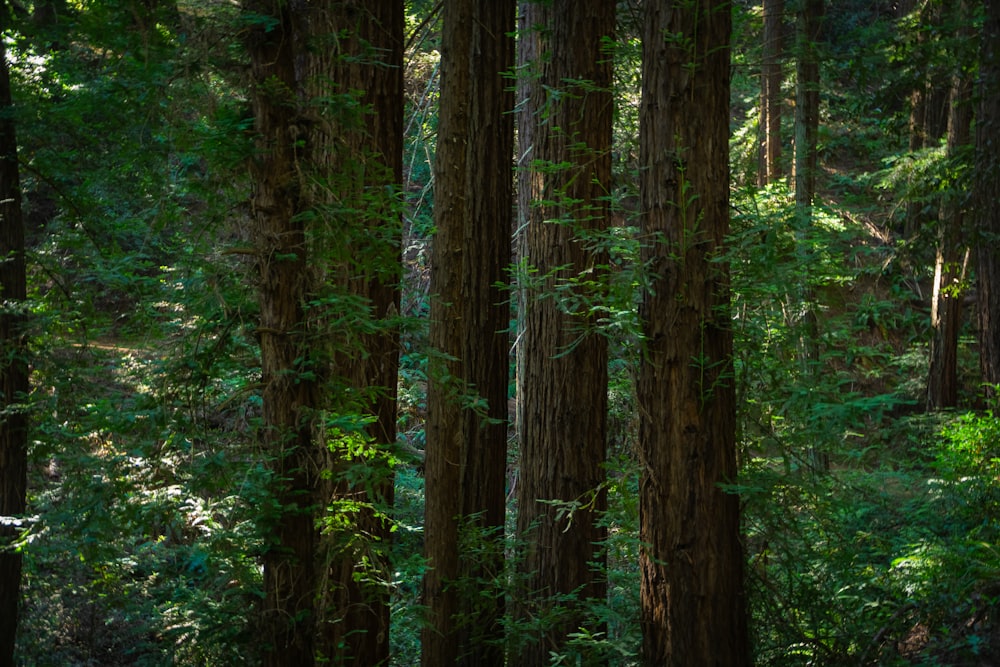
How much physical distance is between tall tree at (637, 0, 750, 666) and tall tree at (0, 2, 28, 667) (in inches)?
292

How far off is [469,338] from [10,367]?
18.2 feet

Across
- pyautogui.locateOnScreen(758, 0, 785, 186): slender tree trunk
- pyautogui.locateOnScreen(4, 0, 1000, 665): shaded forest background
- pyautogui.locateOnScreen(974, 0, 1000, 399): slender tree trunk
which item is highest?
pyautogui.locateOnScreen(758, 0, 785, 186): slender tree trunk

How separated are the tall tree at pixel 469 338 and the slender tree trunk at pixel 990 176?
6.00 metres

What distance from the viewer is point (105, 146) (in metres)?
11.8

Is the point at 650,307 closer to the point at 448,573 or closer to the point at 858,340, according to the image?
the point at 448,573

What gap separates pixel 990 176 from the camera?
428 inches

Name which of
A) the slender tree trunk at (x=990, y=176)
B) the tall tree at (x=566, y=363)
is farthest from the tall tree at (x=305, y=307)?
the slender tree trunk at (x=990, y=176)

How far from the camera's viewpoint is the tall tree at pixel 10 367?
1002 cm

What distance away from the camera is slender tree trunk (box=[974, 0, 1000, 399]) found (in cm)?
1070

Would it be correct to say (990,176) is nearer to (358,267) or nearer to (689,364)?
(689,364)

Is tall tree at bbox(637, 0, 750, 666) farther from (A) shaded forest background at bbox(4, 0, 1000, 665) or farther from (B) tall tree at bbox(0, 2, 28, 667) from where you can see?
(B) tall tree at bbox(0, 2, 28, 667)

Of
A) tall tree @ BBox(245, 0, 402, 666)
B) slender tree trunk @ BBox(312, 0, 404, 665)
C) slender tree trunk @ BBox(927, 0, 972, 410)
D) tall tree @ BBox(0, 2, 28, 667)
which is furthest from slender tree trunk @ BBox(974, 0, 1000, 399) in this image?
tall tree @ BBox(0, 2, 28, 667)

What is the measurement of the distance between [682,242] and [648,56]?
3.99 feet

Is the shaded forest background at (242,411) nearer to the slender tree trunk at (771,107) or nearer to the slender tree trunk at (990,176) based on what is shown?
the slender tree trunk at (990,176)
